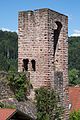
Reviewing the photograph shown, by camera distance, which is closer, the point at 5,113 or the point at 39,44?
the point at 5,113

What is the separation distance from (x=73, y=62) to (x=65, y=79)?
9200 cm

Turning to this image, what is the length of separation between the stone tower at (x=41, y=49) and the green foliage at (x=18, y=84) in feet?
2.65

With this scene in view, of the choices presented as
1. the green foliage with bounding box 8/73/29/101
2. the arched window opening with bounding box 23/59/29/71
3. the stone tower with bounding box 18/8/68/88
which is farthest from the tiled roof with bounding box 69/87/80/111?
the green foliage with bounding box 8/73/29/101

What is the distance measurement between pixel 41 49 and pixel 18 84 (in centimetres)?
218

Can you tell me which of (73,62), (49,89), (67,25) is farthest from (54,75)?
(73,62)

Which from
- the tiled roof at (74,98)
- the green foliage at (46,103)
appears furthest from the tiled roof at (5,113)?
the tiled roof at (74,98)

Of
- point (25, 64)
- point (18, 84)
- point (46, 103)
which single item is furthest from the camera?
point (25, 64)

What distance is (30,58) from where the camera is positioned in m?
18.4

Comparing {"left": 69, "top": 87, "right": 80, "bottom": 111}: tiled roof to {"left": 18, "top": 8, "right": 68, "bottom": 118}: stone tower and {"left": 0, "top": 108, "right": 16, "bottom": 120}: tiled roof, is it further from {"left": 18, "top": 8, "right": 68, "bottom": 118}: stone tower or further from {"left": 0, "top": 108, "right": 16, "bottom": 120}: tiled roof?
{"left": 0, "top": 108, "right": 16, "bottom": 120}: tiled roof

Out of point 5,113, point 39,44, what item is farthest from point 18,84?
point 5,113

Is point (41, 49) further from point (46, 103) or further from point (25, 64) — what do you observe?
point (46, 103)

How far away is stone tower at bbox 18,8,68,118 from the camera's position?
Result: 1789 centimetres

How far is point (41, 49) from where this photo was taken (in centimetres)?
1798

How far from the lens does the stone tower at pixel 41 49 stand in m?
17.9
